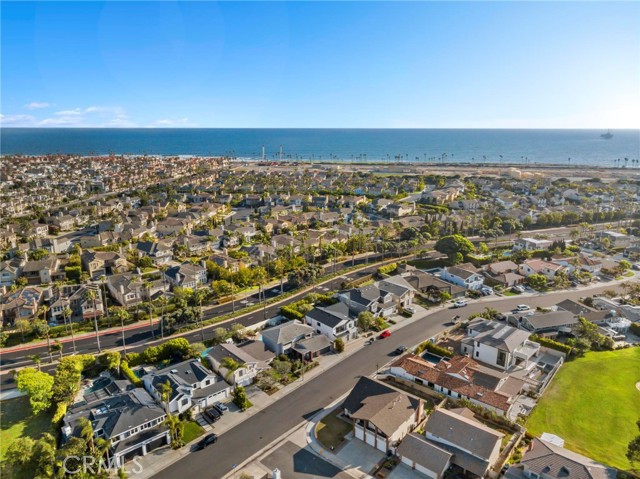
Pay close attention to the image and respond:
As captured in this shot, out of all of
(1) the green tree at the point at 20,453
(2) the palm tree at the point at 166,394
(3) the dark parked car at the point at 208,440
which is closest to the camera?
(1) the green tree at the point at 20,453

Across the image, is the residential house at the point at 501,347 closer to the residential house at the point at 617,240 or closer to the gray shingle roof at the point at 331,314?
the gray shingle roof at the point at 331,314

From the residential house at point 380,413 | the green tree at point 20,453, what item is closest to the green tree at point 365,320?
the residential house at point 380,413

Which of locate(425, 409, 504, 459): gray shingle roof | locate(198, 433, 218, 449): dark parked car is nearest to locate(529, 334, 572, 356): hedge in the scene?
locate(425, 409, 504, 459): gray shingle roof

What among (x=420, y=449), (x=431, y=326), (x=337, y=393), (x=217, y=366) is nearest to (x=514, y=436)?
(x=420, y=449)

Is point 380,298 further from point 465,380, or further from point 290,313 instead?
point 465,380

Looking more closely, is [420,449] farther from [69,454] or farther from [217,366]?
[69,454]

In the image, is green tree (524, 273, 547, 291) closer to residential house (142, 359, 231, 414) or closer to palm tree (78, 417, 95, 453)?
residential house (142, 359, 231, 414)

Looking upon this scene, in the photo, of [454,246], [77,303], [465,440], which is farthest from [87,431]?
[454,246]
